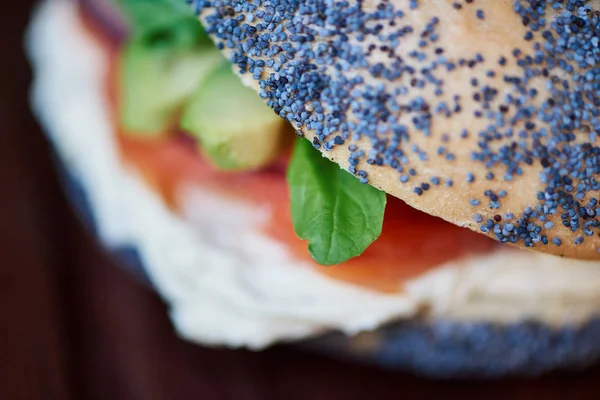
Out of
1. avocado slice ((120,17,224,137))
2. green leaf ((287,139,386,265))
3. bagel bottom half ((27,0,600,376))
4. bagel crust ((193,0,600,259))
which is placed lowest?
bagel bottom half ((27,0,600,376))

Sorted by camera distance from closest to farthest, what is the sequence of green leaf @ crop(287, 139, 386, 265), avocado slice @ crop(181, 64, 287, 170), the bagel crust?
1. the bagel crust
2. green leaf @ crop(287, 139, 386, 265)
3. avocado slice @ crop(181, 64, 287, 170)

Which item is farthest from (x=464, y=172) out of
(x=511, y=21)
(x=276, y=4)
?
(x=276, y=4)

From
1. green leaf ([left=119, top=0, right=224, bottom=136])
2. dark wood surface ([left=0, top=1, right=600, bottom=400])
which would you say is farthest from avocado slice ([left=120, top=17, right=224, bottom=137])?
dark wood surface ([left=0, top=1, right=600, bottom=400])

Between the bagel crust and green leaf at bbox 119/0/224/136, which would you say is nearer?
the bagel crust

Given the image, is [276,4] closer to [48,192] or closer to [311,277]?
[311,277]

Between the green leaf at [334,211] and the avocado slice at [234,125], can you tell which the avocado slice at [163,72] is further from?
the green leaf at [334,211]

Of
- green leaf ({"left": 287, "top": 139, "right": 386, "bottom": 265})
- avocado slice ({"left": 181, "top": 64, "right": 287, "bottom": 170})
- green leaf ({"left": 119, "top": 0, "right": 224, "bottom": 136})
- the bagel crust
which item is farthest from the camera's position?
green leaf ({"left": 119, "top": 0, "right": 224, "bottom": 136})

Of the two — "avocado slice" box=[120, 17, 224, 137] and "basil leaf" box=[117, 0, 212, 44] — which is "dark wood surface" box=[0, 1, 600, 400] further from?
"basil leaf" box=[117, 0, 212, 44]
